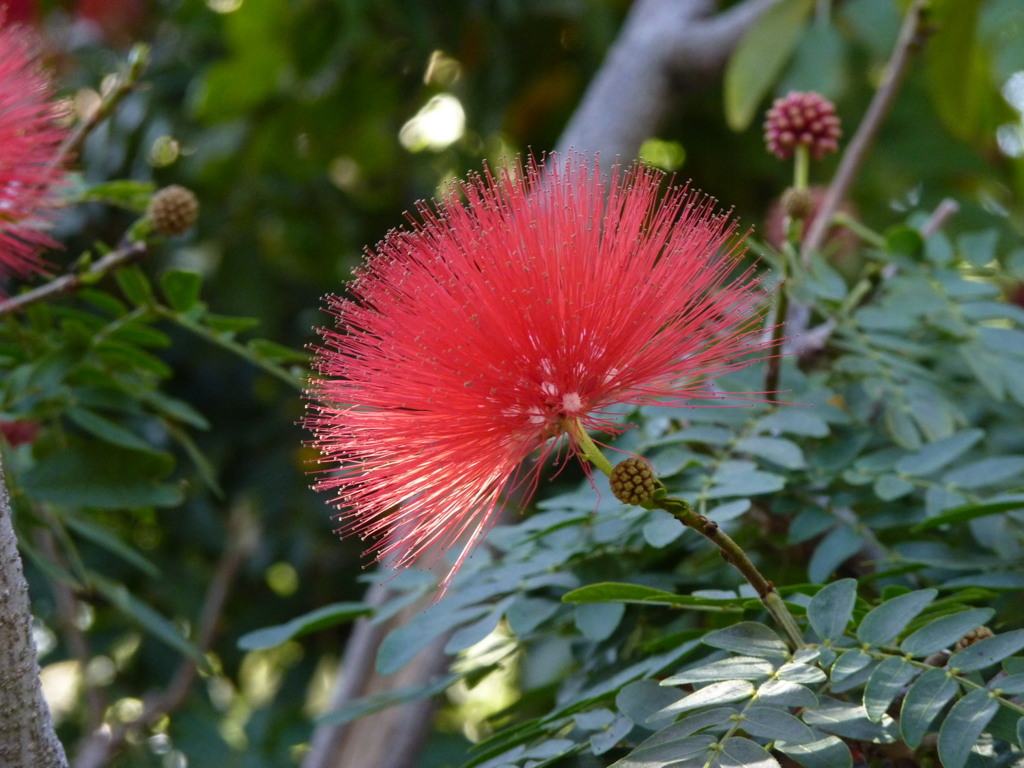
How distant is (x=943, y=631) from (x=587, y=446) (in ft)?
1.45

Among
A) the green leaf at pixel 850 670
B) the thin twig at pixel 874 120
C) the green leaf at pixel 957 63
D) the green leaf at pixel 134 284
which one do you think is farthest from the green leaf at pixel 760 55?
the green leaf at pixel 850 670

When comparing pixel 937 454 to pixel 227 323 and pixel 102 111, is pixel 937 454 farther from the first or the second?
pixel 102 111

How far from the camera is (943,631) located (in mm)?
1140

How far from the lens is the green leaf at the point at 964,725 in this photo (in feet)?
3.36

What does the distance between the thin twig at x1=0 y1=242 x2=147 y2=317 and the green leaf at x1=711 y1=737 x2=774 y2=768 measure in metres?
1.17

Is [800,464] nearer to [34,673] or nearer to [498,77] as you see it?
[34,673]

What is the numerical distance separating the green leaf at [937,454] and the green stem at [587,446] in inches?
25.7

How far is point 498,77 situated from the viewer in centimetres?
329

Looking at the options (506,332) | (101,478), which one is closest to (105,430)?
(101,478)

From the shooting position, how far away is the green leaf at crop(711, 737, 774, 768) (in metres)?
0.99

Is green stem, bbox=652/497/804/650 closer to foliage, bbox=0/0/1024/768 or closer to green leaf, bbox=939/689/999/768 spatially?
foliage, bbox=0/0/1024/768

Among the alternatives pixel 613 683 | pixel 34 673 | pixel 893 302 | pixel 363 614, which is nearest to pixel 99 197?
pixel 363 614

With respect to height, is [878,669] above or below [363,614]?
below

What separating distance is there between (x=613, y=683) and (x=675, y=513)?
327mm
